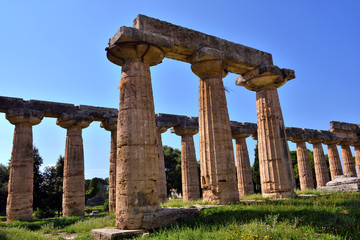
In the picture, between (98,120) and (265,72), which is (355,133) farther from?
(98,120)

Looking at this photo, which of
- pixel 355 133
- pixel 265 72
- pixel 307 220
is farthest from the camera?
pixel 355 133

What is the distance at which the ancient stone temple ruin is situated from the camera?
9.03 metres

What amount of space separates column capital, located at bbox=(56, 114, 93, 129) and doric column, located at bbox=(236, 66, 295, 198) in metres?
10.8

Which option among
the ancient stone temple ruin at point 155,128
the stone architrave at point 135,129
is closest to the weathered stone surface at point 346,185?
the ancient stone temple ruin at point 155,128

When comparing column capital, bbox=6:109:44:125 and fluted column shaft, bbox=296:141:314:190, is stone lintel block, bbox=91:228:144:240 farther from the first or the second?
fluted column shaft, bbox=296:141:314:190

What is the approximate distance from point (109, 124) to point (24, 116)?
5404mm

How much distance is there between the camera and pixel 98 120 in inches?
811

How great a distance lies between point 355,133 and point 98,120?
87.9ft

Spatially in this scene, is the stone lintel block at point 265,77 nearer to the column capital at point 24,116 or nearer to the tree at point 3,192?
the column capital at point 24,116

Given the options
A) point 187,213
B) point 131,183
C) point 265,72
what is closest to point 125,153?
point 131,183

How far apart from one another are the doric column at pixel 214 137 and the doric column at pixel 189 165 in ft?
32.9

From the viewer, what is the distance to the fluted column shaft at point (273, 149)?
44.0 feet

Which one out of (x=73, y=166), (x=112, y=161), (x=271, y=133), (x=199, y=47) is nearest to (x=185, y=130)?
(x=112, y=161)

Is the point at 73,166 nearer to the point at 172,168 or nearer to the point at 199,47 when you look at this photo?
the point at 199,47
